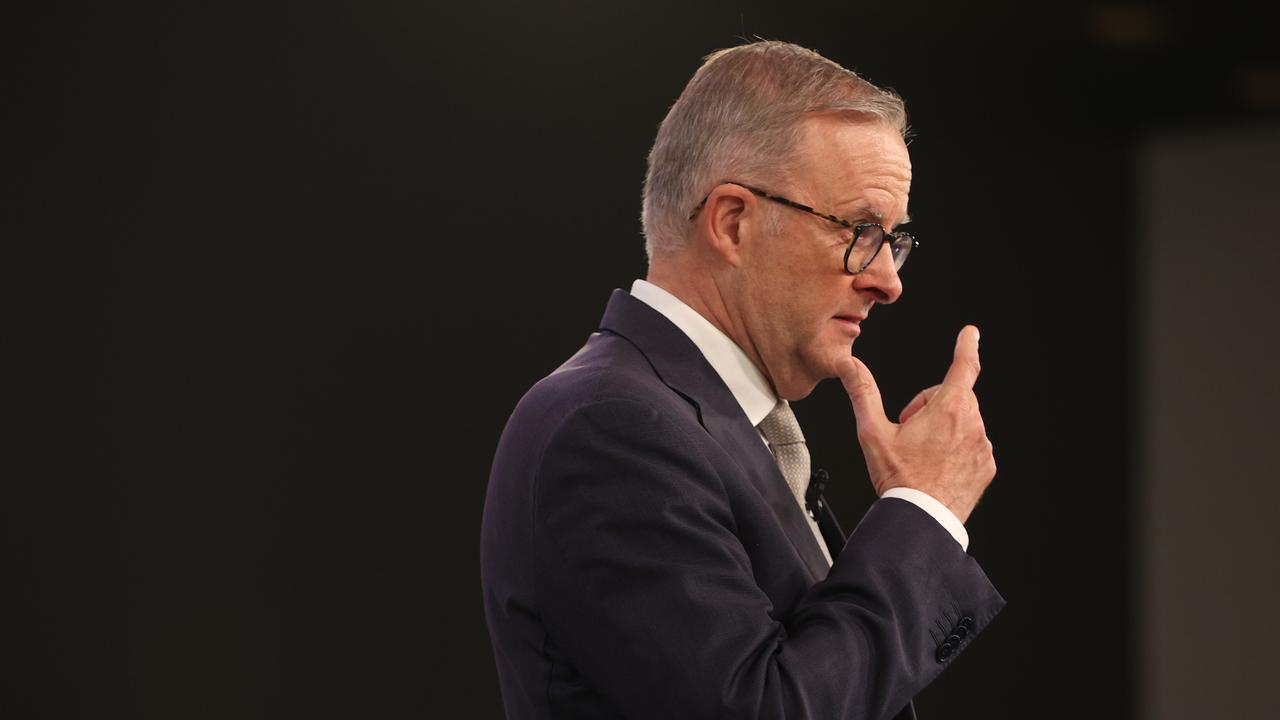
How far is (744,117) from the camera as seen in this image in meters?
1.45

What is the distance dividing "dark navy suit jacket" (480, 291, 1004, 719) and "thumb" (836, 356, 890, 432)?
4.0 inches

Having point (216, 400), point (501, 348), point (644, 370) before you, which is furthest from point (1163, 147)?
point (644, 370)

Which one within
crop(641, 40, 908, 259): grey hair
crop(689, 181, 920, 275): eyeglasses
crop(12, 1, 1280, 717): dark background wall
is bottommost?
crop(12, 1, 1280, 717): dark background wall

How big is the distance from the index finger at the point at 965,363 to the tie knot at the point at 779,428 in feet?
0.60

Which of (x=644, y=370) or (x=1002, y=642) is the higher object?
(x=644, y=370)

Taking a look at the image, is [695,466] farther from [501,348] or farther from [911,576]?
[501,348]

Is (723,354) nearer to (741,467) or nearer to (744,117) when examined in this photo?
(741,467)

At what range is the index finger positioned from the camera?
139cm

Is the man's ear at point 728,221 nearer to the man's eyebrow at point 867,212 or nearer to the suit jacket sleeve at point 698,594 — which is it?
the man's eyebrow at point 867,212

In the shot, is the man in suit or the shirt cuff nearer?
the man in suit

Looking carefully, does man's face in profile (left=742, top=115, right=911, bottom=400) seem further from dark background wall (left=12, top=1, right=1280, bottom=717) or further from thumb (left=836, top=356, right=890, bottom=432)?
dark background wall (left=12, top=1, right=1280, bottom=717)

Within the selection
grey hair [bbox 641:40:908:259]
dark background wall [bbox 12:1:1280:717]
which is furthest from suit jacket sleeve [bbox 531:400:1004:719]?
dark background wall [bbox 12:1:1280:717]

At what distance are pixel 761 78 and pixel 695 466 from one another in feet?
1.58

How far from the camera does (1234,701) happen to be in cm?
395
